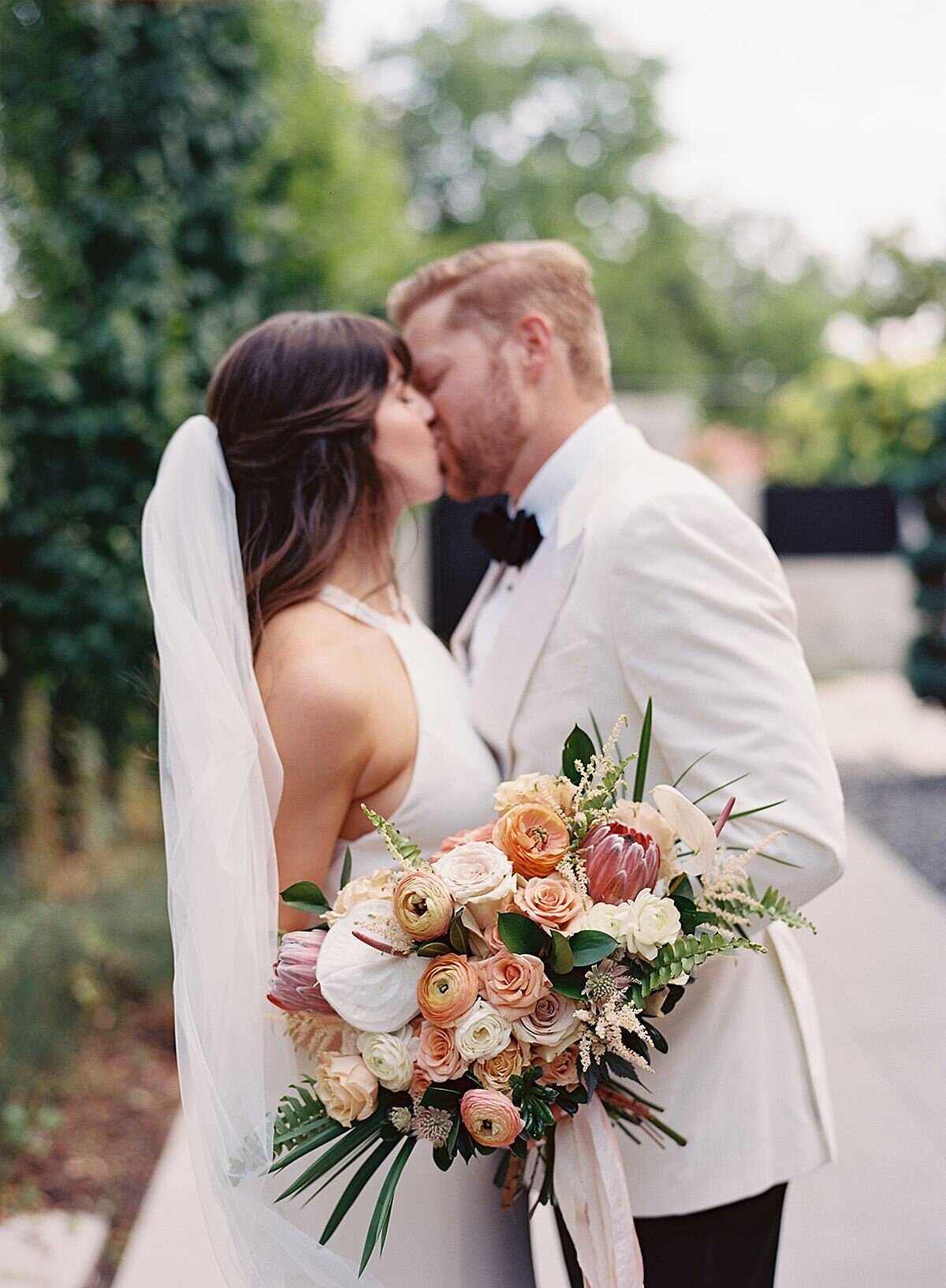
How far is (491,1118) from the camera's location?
4.86 ft

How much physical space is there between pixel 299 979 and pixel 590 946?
410 mm

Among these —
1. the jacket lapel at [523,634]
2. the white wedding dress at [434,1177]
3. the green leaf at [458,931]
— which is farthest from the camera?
the jacket lapel at [523,634]


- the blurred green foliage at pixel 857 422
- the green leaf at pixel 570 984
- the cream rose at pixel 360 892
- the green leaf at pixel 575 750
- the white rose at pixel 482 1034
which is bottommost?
the blurred green foliage at pixel 857 422

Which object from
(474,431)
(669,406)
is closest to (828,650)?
(669,406)

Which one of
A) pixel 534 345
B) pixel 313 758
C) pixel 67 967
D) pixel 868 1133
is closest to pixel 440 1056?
pixel 313 758

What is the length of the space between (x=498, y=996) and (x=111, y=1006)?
144 inches

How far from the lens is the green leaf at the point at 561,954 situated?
1.52 metres

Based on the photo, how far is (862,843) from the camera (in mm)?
7082

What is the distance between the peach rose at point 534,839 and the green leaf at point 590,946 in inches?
4.1

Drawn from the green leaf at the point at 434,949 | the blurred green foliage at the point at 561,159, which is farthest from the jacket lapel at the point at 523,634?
the blurred green foliage at the point at 561,159

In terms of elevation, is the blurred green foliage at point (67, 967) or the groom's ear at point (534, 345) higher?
the groom's ear at point (534, 345)

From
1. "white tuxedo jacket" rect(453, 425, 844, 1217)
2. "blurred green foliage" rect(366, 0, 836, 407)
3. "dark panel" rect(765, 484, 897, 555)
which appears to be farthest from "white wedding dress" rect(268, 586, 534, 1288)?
"blurred green foliage" rect(366, 0, 836, 407)

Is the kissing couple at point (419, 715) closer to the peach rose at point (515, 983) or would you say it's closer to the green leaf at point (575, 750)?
the green leaf at point (575, 750)

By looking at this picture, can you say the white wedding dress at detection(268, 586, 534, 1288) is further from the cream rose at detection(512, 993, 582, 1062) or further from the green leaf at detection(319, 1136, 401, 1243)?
the cream rose at detection(512, 993, 582, 1062)
